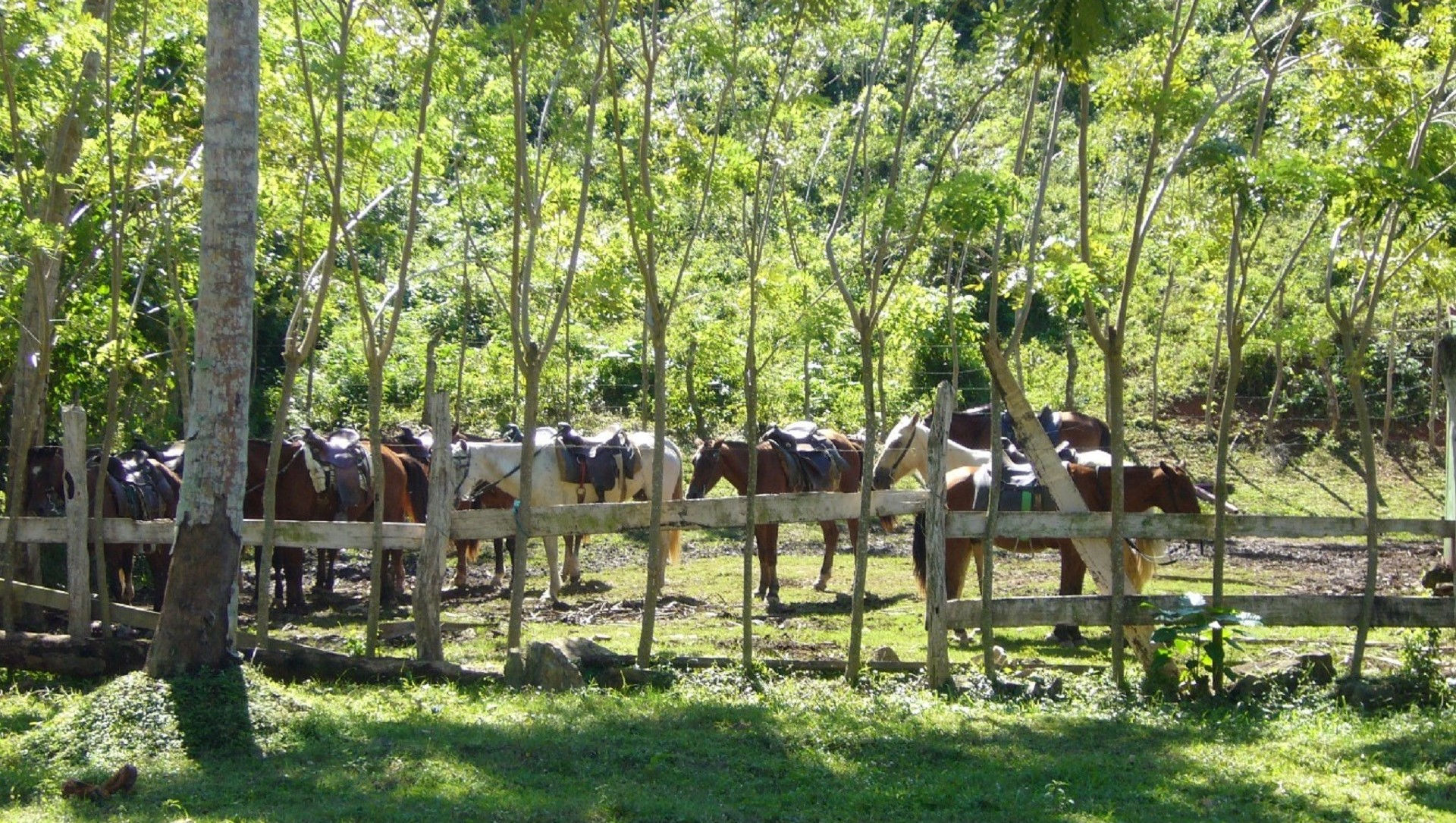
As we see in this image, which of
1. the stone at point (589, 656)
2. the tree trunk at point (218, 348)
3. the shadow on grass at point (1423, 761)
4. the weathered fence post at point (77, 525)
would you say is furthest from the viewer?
the weathered fence post at point (77, 525)

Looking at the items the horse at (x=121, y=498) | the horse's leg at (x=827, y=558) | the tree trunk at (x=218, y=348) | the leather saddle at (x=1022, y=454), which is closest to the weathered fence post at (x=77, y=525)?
the horse at (x=121, y=498)

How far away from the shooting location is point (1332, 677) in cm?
879

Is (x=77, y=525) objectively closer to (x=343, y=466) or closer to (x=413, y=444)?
(x=343, y=466)

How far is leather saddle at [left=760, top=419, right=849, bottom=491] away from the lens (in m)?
15.0

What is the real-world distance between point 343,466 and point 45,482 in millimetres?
2901

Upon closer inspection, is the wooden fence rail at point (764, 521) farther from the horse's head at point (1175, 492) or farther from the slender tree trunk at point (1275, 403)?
the slender tree trunk at point (1275, 403)

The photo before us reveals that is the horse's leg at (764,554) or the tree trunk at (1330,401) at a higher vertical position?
the tree trunk at (1330,401)

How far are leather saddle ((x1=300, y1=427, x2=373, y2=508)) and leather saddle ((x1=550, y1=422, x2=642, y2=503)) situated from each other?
1826 millimetres

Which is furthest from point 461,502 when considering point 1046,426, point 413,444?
point 1046,426

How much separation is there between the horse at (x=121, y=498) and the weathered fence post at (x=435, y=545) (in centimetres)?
453

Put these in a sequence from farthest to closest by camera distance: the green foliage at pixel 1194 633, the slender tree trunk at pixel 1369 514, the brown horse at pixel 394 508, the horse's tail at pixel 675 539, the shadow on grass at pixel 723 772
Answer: the horse's tail at pixel 675 539 → the brown horse at pixel 394 508 → the slender tree trunk at pixel 1369 514 → the green foliage at pixel 1194 633 → the shadow on grass at pixel 723 772

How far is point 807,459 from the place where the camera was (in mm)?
15148

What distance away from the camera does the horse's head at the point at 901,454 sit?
50.1 feet

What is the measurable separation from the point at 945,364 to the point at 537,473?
13.2 meters
